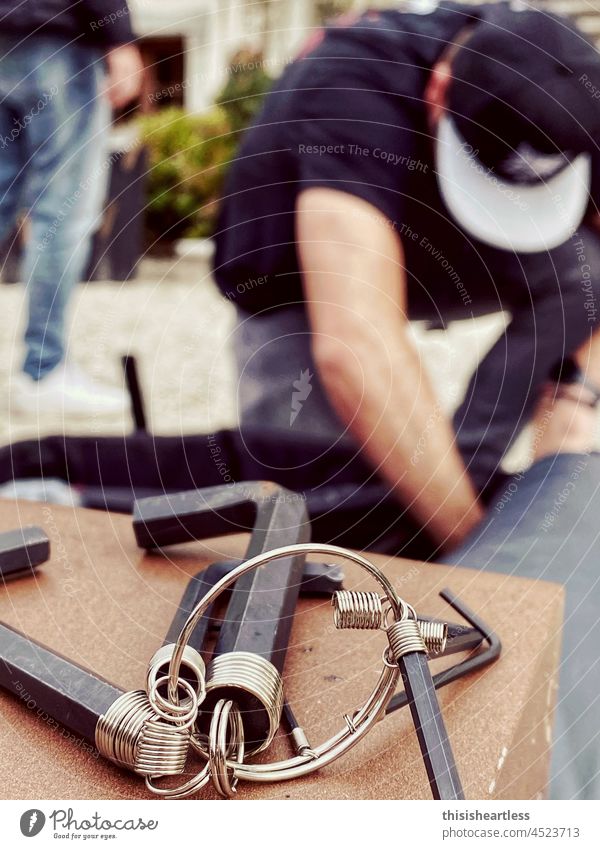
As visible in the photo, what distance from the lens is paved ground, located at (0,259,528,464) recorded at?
1.28 m

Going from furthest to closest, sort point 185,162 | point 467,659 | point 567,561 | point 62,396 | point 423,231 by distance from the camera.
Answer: point 185,162 < point 62,396 < point 423,231 < point 567,561 < point 467,659

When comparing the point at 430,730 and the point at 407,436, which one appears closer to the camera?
the point at 430,730

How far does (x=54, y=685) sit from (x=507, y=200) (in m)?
0.63

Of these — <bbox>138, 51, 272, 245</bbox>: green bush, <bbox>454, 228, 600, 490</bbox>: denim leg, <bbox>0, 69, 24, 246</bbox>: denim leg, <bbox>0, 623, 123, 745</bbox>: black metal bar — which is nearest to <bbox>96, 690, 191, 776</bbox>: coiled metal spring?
<bbox>0, 623, 123, 745</bbox>: black metal bar

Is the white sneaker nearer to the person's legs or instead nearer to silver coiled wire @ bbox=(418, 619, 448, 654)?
the person's legs

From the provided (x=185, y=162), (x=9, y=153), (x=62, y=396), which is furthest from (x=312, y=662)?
(x=185, y=162)

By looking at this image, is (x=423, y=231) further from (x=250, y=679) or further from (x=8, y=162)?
(x=250, y=679)

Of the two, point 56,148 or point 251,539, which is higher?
point 56,148

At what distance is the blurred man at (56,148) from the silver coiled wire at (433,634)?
71cm

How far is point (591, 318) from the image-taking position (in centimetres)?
89

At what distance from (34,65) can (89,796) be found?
0.75 m

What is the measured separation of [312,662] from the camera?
0.40 meters

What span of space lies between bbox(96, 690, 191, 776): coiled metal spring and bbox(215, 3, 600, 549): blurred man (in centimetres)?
48

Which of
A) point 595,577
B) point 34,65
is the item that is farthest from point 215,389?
point 595,577
